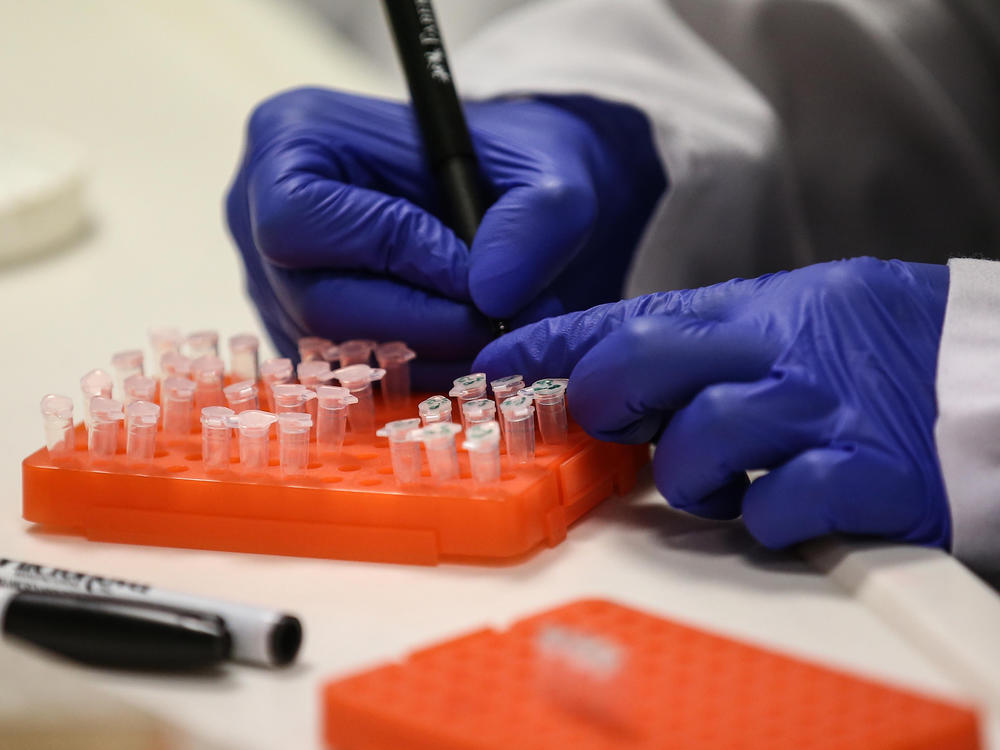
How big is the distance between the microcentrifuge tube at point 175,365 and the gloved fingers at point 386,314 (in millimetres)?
119

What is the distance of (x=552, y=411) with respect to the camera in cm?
71

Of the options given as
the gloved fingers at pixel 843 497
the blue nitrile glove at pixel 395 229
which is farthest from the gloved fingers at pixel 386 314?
the gloved fingers at pixel 843 497

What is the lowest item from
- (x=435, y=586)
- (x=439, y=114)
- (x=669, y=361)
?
(x=435, y=586)

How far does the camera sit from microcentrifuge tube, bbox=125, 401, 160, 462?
0.71 m

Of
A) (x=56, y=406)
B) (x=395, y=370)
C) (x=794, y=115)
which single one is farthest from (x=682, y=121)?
(x=56, y=406)

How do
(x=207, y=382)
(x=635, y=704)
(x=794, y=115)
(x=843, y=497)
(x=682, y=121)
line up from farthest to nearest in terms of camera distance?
(x=794, y=115) → (x=682, y=121) → (x=207, y=382) → (x=843, y=497) → (x=635, y=704)

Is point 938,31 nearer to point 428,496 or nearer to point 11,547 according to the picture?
point 428,496

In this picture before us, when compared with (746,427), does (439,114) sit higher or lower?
higher

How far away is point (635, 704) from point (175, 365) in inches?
20.3

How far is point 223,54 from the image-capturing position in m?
1.84

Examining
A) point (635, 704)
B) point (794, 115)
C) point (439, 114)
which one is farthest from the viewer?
point (794, 115)

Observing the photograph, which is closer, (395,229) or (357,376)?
(357,376)

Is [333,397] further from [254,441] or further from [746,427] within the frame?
[746,427]

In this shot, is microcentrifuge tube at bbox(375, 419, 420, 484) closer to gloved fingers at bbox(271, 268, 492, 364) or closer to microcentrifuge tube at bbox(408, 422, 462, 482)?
microcentrifuge tube at bbox(408, 422, 462, 482)
